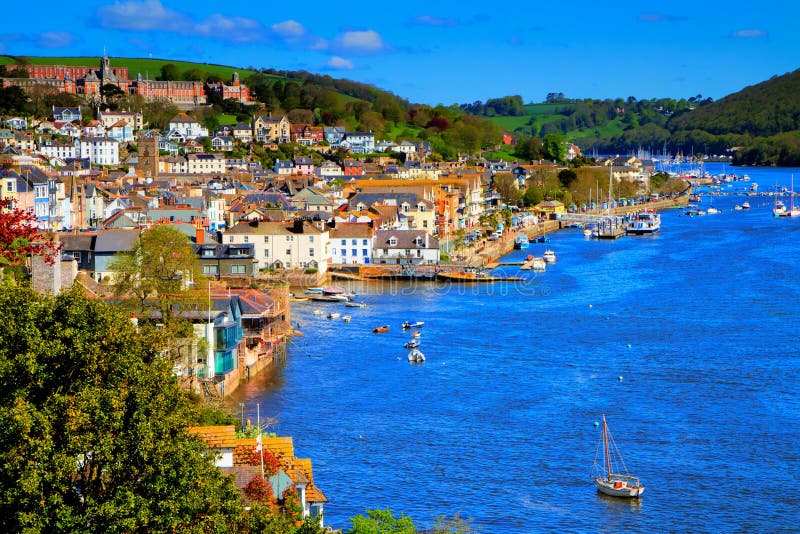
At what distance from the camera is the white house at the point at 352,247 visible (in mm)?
36125

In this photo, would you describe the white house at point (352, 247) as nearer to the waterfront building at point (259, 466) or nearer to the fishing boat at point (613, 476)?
the fishing boat at point (613, 476)

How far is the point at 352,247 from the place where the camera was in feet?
119

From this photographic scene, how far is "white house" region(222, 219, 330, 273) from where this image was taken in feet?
112

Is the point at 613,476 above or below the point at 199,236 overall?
below

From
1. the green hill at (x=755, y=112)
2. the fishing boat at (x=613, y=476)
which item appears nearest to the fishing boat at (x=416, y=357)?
the fishing boat at (x=613, y=476)

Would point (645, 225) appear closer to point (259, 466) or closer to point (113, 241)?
point (113, 241)

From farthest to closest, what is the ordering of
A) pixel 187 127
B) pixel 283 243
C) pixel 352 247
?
pixel 187 127 → pixel 352 247 → pixel 283 243

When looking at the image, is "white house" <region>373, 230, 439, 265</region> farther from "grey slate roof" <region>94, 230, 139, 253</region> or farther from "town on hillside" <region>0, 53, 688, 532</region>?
"grey slate roof" <region>94, 230, 139, 253</region>

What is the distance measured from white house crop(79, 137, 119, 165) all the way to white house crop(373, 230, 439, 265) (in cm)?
2677

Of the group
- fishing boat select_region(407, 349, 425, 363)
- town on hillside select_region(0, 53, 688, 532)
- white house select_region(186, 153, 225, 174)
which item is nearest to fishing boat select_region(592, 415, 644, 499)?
town on hillside select_region(0, 53, 688, 532)

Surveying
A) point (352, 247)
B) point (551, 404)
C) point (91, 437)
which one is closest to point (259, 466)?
point (91, 437)

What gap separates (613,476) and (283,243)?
21054 mm

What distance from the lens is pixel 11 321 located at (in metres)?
7.76

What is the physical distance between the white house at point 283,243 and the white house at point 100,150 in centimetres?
2695
